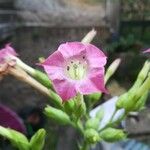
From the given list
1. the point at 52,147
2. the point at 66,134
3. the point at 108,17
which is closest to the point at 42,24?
the point at 108,17

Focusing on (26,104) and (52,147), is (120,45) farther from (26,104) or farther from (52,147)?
(52,147)

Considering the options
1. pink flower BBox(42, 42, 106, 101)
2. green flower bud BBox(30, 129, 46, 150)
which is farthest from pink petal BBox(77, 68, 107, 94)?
green flower bud BBox(30, 129, 46, 150)

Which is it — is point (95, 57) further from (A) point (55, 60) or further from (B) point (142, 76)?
(B) point (142, 76)

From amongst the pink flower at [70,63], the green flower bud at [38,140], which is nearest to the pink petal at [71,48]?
the pink flower at [70,63]

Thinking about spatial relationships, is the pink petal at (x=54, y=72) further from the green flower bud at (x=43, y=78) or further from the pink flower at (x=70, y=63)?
the green flower bud at (x=43, y=78)

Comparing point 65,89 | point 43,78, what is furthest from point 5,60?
point 65,89
